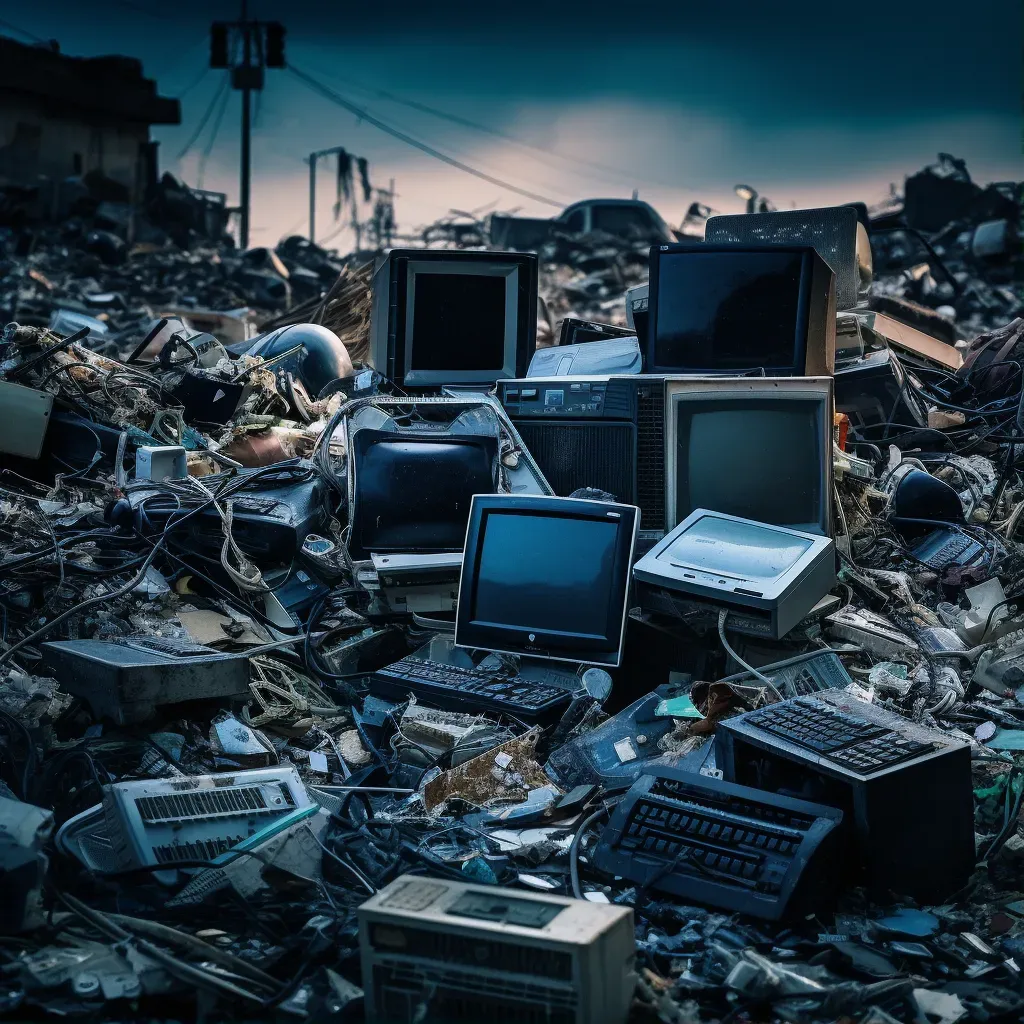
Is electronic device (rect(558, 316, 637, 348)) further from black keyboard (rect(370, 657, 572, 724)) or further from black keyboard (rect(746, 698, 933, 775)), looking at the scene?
black keyboard (rect(746, 698, 933, 775))

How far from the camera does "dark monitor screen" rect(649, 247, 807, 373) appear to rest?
5.13 metres

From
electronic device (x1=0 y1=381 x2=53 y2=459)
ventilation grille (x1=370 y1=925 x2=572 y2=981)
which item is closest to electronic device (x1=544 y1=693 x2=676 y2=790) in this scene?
ventilation grille (x1=370 y1=925 x2=572 y2=981)

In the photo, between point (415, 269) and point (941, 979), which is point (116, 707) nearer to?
point (941, 979)

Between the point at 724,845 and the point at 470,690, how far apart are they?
1232 millimetres

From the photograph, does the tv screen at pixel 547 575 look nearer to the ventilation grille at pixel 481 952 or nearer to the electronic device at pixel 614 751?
the electronic device at pixel 614 751

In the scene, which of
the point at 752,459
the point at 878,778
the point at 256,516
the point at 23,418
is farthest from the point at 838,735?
the point at 23,418

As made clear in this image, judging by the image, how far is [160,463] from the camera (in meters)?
5.42

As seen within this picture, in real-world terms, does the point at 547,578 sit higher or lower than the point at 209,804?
higher

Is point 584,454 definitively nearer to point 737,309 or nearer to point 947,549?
point 737,309

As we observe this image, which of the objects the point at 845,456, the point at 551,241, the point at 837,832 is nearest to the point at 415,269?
the point at 845,456

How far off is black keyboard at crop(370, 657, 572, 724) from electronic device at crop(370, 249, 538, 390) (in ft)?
6.79

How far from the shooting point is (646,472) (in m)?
4.85

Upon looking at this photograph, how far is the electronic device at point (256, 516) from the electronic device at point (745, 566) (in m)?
1.50

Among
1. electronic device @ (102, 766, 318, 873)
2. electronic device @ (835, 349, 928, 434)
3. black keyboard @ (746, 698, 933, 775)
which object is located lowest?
electronic device @ (102, 766, 318, 873)
